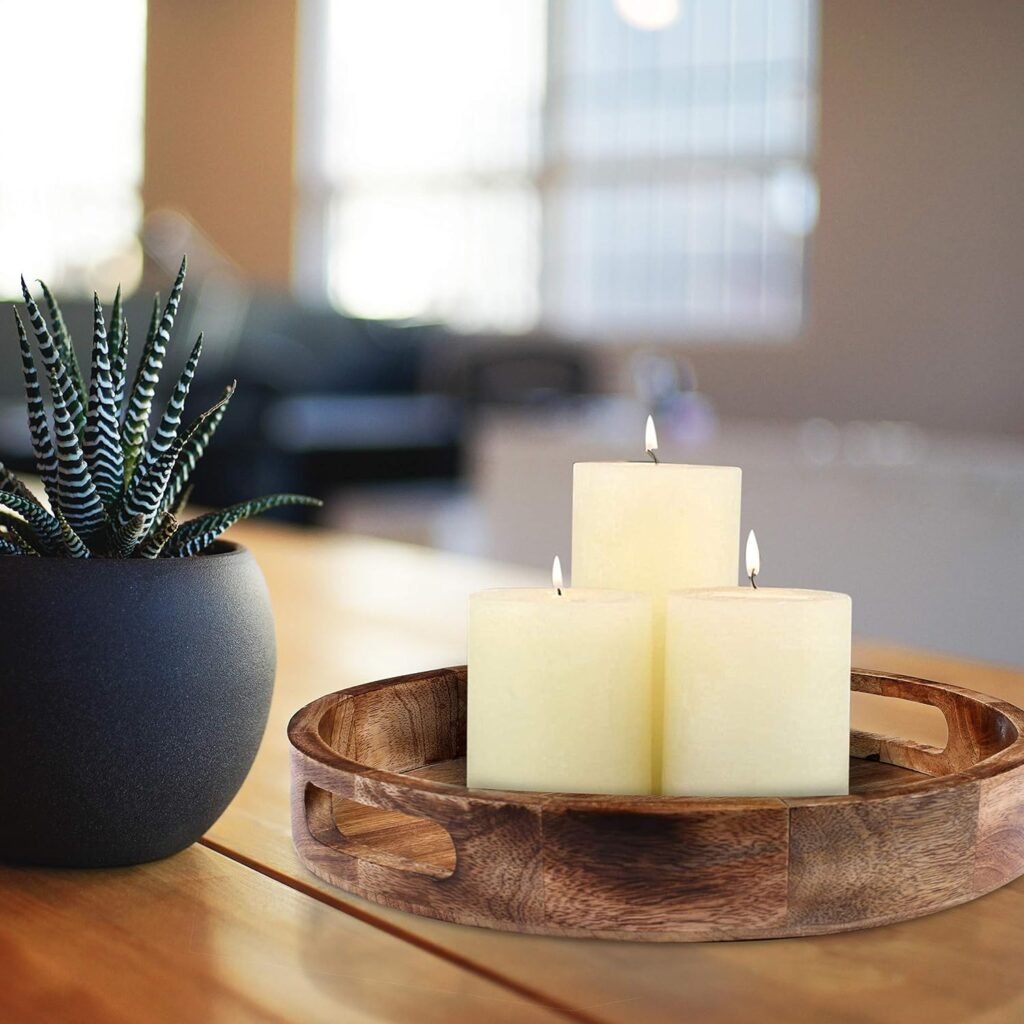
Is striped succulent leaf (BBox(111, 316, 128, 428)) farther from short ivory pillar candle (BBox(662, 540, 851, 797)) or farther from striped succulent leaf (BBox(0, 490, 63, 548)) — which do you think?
short ivory pillar candle (BBox(662, 540, 851, 797))

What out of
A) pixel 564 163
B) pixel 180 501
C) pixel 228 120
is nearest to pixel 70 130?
pixel 228 120

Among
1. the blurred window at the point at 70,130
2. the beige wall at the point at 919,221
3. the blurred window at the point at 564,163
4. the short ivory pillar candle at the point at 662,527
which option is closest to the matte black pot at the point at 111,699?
the short ivory pillar candle at the point at 662,527

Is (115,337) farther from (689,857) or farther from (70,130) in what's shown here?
(70,130)

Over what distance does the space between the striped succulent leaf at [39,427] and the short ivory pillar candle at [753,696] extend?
0.22 m

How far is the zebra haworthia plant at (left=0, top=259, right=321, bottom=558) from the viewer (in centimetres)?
49

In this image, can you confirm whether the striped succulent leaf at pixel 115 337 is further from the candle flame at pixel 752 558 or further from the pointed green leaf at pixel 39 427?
the candle flame at pixel 752 558

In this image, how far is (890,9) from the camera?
614 centimetres

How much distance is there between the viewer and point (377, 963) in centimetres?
43

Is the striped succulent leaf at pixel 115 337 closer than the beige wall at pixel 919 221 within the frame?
Yes

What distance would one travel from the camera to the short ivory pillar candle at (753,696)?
0.46m

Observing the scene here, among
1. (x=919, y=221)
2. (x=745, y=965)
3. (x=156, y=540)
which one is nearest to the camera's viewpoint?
(x=745, y=965)

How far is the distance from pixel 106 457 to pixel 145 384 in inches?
1.1

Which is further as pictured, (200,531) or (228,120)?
(228,120)

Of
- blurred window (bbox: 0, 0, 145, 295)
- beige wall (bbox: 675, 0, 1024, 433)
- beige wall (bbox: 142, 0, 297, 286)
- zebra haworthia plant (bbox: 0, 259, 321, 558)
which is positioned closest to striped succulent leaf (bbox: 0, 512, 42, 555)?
zebra haworthia plant (bbox: 0, 259, 321, 558)
